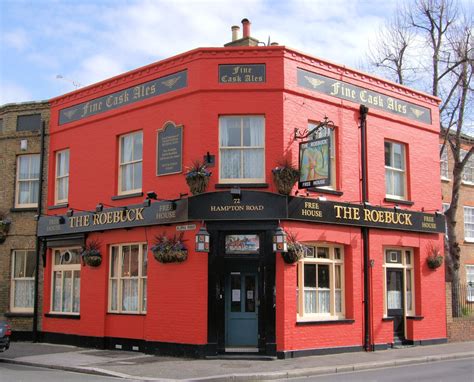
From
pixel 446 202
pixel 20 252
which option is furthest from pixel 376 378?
pixel 446 202

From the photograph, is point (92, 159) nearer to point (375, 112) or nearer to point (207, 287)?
point (207, 287)

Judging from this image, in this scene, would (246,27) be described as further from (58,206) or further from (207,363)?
(207,363)

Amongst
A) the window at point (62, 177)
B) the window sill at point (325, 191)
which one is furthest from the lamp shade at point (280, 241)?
the window at point (62, 177)

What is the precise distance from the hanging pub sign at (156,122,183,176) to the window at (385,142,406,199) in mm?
6909

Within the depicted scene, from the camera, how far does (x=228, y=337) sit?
16.1m

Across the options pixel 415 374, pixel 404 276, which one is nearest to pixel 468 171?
pixel 404 276

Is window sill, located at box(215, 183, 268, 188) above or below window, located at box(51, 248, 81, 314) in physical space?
above

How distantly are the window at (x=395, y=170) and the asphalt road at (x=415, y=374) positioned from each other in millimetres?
6032

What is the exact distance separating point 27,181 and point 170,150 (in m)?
7.27

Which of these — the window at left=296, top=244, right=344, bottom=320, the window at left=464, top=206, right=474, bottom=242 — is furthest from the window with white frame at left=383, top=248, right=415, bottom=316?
the window at left=464, top=206, right=474, bottom=242

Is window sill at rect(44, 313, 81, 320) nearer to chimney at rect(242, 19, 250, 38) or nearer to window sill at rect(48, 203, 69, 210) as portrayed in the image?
window sill at rect(48, 203, 69, 210)

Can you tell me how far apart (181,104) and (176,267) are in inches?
182

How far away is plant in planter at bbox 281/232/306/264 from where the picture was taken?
15.8 meters

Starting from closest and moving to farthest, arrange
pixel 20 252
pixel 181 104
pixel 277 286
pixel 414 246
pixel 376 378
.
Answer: pixel 376 378, pixel 277 286, pixel 181 104, pixel 414 246, pixel 20 252
